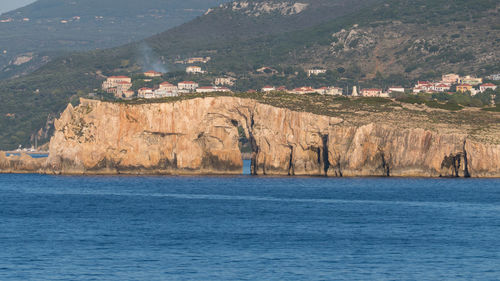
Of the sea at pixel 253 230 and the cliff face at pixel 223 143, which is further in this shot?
the cliff face at pixel 223 143

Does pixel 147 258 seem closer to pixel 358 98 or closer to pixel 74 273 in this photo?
pixel 74 273

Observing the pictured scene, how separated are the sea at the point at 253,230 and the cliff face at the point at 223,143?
5197mm

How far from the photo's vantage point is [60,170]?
4781 inches

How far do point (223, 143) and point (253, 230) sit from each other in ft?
170

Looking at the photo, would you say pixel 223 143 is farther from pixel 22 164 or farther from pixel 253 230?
pixel 253 230

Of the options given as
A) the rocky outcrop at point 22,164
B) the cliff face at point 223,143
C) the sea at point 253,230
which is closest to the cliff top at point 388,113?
the cliff face at point 223,143

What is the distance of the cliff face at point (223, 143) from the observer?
111312 millimetres

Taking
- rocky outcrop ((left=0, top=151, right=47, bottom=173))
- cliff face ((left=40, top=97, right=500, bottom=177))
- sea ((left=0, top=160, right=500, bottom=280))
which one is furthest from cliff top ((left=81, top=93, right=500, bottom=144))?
rocky outcrop ((left=0, top=151, right=47, bottom=173))

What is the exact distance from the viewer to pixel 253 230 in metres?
66.9

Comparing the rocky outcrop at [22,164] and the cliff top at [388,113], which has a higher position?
the cliff top at [388,113]

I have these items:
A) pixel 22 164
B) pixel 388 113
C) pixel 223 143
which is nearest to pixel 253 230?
pixel 223 143

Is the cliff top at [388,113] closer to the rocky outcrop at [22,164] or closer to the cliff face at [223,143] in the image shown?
the cliff face at [223,143]

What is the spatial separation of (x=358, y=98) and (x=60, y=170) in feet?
134

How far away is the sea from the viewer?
50.6 metres
